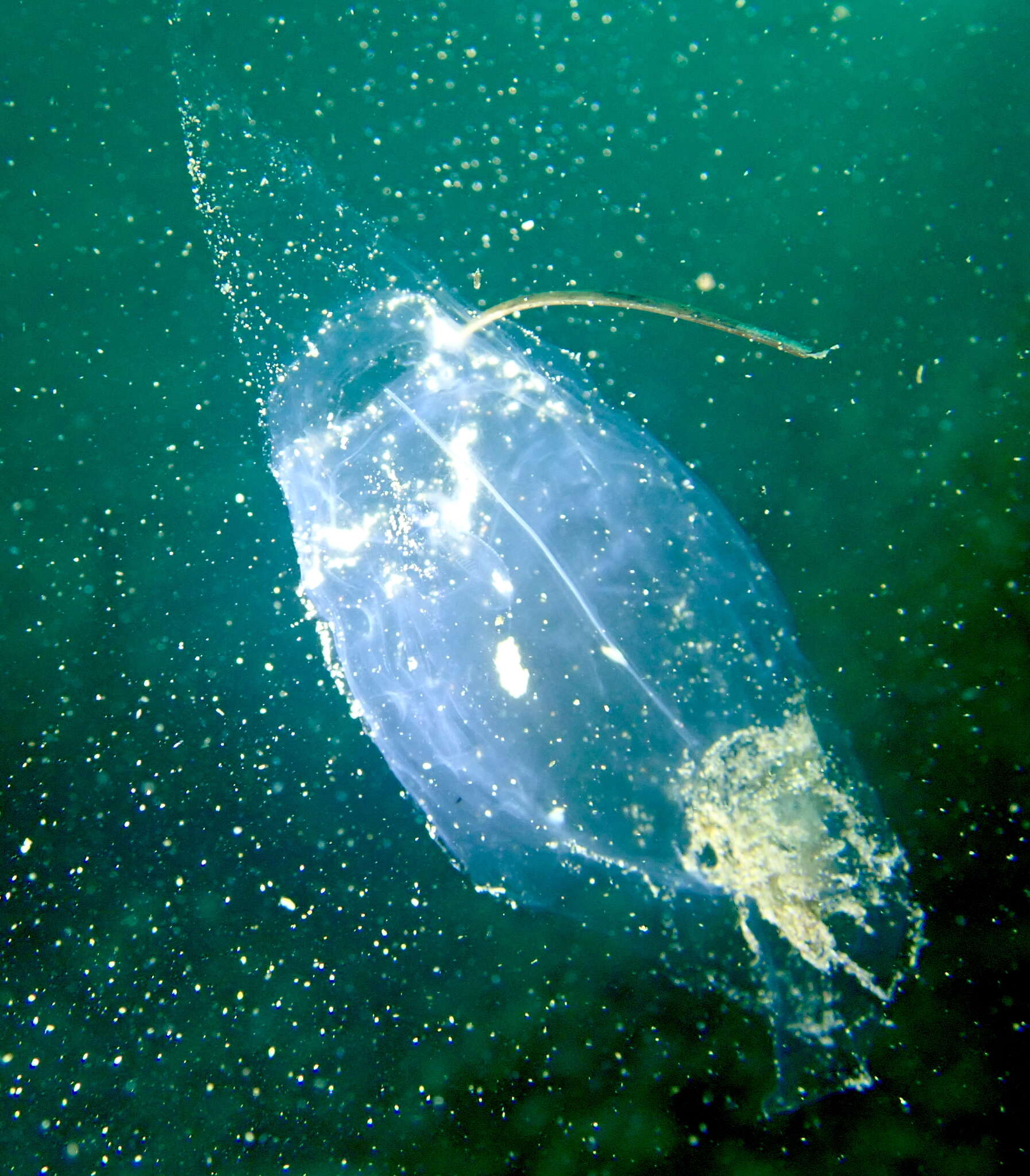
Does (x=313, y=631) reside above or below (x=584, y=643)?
above

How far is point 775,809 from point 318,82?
2246 mm

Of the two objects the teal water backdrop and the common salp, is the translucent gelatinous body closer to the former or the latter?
Result: the common salp

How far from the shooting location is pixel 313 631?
5.14 ft

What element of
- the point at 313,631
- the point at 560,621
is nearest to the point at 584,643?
the point at 560,621

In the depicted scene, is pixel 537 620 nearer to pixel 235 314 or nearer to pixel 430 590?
pixel 430 590

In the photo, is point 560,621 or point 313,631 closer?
point 560,621

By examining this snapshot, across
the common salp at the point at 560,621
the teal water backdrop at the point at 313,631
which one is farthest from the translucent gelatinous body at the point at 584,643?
the teal water backdrop at the point at 313,631

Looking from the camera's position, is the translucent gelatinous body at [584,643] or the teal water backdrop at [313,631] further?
the teal water backdrop at [313,631]

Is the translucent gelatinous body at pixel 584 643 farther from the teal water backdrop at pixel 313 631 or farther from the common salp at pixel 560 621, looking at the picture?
the teal water backdrop at pixel 313 631

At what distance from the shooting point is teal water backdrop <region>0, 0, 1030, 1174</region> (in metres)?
1.51

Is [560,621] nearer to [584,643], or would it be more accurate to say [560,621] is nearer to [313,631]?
[584,643]

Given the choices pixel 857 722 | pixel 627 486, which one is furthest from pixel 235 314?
pixel 857 722

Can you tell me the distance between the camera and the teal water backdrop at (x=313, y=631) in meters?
1.51

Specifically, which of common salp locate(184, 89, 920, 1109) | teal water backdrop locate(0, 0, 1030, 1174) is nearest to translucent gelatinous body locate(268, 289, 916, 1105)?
common salp locate(184, 89, 920, 1109)
